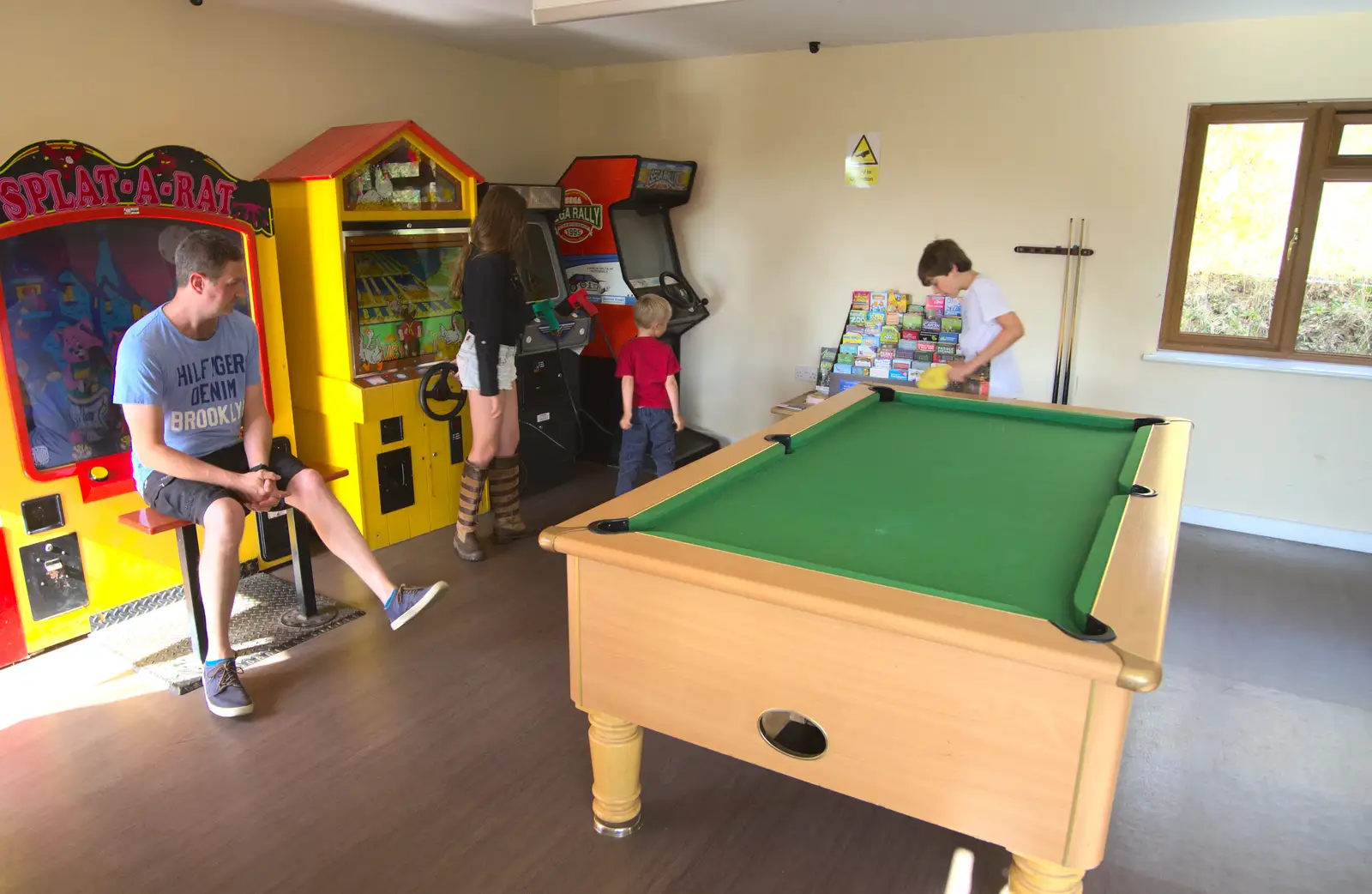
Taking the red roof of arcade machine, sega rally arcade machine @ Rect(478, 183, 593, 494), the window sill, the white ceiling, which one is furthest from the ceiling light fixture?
the window sill

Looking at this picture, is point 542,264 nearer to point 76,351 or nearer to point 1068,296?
point 76,351

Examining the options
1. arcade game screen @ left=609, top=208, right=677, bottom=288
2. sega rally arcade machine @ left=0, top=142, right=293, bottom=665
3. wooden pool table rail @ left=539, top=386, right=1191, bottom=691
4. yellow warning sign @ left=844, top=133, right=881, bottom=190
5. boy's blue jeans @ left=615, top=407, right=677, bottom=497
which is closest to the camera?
wooden pool table rail @ left=539, top=386, right=1191, bottom=691

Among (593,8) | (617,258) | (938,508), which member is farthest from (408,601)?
(617,258)

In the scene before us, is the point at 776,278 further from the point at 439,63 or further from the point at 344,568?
the point at 344,568

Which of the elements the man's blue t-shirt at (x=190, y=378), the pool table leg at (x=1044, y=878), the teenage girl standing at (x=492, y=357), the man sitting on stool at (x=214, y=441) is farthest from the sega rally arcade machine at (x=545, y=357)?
the pool table leg at (x=1044, y=878)

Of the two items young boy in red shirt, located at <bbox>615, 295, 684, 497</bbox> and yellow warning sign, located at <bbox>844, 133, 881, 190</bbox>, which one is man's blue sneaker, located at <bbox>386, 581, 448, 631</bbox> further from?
yellow warning sign, located at <bbox>844, 133, 881, 190</bbox>

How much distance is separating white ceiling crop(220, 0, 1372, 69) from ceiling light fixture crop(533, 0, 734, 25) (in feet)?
1.95

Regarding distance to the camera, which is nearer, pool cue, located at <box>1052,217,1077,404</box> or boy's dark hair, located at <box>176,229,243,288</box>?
boy's dark hair, located at <box>176,229,243,288</box>

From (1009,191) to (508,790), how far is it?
3.74 m

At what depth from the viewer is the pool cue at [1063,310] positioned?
4.40 metres

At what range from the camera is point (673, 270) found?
5332mm

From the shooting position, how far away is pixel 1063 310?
448cm

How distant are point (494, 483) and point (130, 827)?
6.84 ft

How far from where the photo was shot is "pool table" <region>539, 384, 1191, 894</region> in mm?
1465
